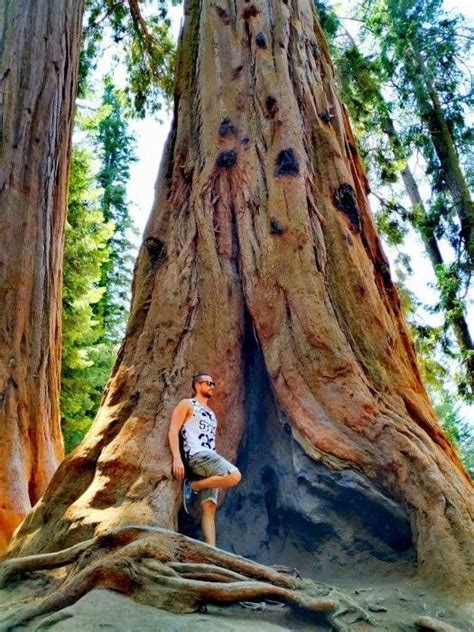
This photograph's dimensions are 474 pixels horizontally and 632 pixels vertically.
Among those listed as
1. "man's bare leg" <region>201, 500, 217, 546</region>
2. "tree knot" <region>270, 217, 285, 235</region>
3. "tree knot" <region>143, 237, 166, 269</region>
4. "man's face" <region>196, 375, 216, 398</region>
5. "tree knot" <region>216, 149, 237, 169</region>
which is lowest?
"man's bare leg" <region>201, 500, 217, 546</region>

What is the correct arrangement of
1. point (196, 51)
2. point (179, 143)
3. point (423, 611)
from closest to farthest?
point (423, 611) → point (179, 143) → point (196, 51)

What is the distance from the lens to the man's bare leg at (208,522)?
401 cm

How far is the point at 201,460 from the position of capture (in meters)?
4.07

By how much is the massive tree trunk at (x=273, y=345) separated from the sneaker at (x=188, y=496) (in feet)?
0.31

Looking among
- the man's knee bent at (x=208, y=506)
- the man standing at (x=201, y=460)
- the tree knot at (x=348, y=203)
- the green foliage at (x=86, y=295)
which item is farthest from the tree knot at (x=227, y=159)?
the green foliage at (x=86, y=295)

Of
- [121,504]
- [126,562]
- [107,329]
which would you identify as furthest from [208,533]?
[107,329]

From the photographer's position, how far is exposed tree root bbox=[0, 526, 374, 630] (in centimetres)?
258

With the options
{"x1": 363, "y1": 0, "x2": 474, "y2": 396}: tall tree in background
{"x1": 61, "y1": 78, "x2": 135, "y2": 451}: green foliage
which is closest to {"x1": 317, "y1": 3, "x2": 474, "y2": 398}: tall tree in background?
{"x1": 363, "y1": 0, "x2": 474, "y2": 396}: tall tree in background

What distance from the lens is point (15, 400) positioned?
5.56m

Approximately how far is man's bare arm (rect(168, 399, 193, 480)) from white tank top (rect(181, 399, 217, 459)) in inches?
1.9

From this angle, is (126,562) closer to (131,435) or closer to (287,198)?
(131,435)

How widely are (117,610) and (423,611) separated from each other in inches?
58.9

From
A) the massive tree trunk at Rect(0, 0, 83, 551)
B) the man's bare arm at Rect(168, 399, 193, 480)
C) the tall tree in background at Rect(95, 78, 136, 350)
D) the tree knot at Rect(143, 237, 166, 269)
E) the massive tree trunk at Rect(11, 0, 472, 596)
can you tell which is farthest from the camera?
A: the tall tree in background at Rect(95, 78, 136, 350)

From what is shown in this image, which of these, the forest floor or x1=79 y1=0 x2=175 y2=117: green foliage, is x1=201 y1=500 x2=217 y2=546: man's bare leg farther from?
x1=79 y1=0 x2=175 y2=117: green foliage
